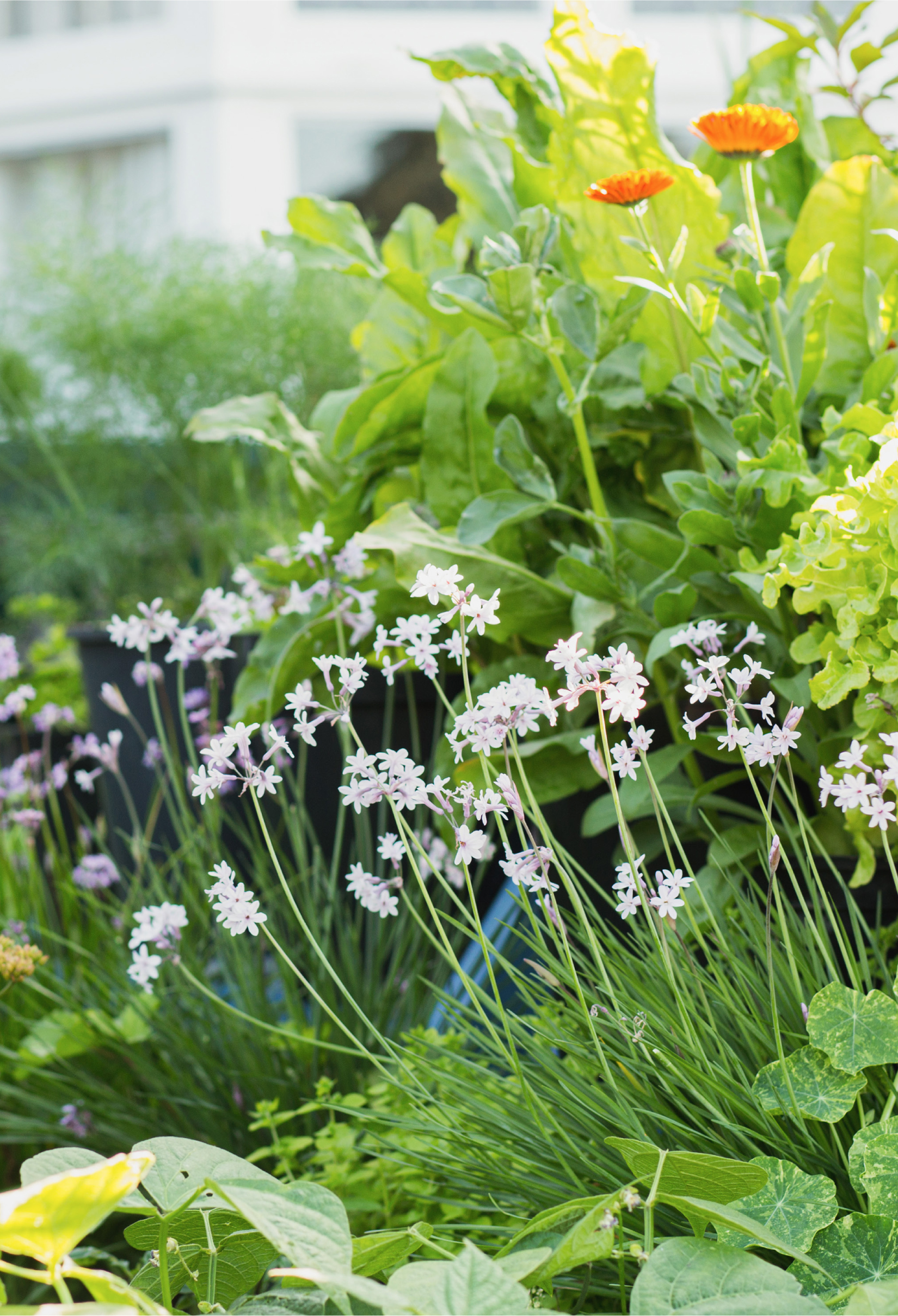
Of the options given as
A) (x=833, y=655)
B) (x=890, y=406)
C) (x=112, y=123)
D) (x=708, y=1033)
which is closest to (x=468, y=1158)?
(x=708, y=1033)

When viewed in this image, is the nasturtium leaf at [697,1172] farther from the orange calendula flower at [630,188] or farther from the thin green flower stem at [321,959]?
the orange calendula flower at [630,188]

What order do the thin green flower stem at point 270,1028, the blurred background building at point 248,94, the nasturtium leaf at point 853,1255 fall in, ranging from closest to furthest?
the nasturtium leaf at point 853,1255, the thin green flower stem at point 270,1028, the blurred background building at point 248,94

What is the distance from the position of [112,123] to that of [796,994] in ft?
14.2

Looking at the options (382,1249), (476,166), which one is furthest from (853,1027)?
(476,166)

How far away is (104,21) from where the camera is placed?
401 centimetres

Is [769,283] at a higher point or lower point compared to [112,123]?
lower

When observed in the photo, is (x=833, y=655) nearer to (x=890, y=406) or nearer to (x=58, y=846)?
(x=890, y=406)

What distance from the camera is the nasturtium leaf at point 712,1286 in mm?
387

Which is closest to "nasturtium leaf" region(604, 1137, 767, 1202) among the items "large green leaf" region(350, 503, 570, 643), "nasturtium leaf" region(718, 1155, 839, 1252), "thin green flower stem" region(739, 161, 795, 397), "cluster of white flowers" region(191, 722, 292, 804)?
"nasturtium leaf" region(718, 1155, 839, 1252)

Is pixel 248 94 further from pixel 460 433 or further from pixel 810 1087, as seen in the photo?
pixel 810 1087

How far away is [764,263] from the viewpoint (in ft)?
2.65

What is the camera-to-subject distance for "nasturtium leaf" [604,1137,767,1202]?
450 millimetres

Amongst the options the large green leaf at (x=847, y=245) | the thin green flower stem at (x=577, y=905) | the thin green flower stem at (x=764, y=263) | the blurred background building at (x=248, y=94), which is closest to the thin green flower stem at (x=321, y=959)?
the thin green flower stem at (x=577, y=905)

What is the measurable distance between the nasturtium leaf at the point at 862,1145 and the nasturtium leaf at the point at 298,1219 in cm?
24
